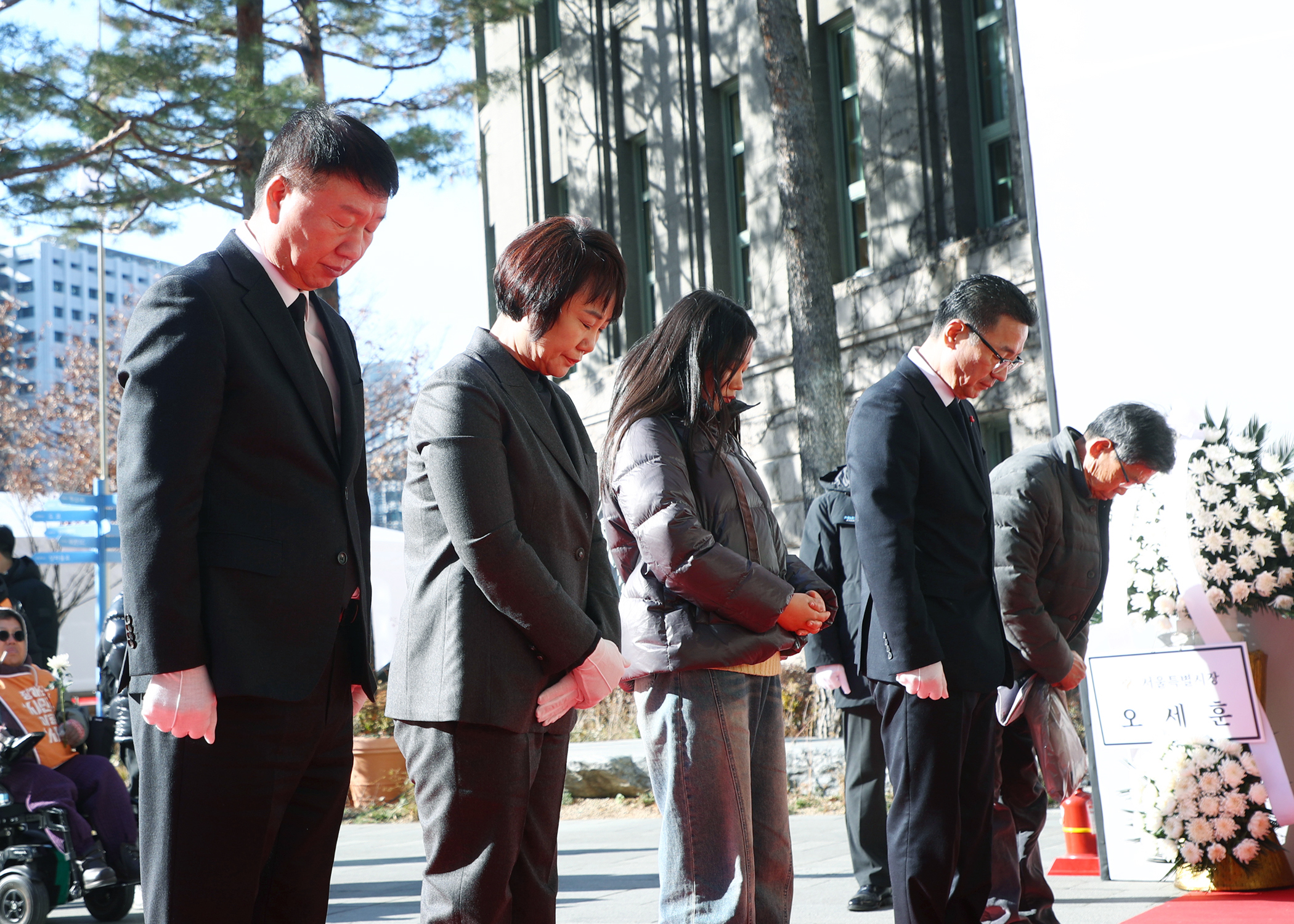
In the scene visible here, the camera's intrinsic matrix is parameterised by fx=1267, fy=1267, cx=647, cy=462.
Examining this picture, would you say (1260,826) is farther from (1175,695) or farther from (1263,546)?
(1263,546)

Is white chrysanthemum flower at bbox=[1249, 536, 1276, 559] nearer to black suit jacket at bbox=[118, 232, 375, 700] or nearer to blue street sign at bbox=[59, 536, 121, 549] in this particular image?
black suit jacket at bbox=[118, 232, 375, 700]

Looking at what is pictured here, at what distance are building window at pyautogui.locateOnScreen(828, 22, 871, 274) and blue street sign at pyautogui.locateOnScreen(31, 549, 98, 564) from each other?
1049 cm

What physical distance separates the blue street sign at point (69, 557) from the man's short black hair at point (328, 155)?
611 inches

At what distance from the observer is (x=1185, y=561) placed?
5.24 meters

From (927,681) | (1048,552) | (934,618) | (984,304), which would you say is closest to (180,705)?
(927,681)

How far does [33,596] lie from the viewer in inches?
288

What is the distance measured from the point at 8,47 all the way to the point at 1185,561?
36.1ft

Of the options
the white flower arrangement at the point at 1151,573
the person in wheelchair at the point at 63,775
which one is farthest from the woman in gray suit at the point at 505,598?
the person in wheelchair at the point at 63,775

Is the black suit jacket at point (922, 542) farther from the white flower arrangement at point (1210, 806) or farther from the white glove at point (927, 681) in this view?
the white flower arrangement at point (1210, 806)

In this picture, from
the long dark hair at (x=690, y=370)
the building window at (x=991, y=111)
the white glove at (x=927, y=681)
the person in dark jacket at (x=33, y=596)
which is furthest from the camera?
the building window at (x=991, y=111)

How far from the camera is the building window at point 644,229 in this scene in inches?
687

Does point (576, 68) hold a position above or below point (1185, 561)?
above

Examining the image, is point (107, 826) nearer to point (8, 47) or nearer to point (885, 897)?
point (885, 897)

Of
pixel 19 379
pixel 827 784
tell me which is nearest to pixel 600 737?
pixel 827 784
